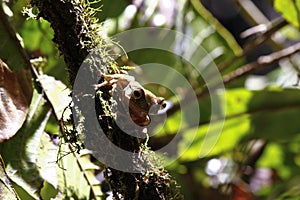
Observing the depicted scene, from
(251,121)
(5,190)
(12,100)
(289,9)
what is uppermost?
(289,9)

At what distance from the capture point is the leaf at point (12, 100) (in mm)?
632

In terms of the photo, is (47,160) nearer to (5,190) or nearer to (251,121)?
(5,190)

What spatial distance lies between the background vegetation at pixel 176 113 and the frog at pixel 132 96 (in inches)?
5.1

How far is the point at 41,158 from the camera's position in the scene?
0.71 metres

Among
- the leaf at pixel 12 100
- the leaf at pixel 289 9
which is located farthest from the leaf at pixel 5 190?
the leaf at pixel 289 9

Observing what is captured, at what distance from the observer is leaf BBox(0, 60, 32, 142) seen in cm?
63

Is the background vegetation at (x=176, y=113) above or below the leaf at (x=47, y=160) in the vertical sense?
above

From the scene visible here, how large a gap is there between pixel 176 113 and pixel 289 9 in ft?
0.99

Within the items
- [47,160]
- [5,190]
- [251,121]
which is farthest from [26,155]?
[251,121]

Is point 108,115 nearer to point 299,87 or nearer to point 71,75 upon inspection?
point 71,75

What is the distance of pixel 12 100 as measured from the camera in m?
0.66

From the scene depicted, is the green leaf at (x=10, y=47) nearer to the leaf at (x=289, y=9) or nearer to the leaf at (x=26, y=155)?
the leaf at (x=26, y=155)

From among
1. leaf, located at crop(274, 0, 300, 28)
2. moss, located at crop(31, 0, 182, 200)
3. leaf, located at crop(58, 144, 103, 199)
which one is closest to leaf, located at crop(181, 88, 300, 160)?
leaf, located at crop(274, 0, 300, 28)

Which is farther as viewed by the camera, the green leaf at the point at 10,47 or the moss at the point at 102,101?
the green leaf at the point at 10,47
